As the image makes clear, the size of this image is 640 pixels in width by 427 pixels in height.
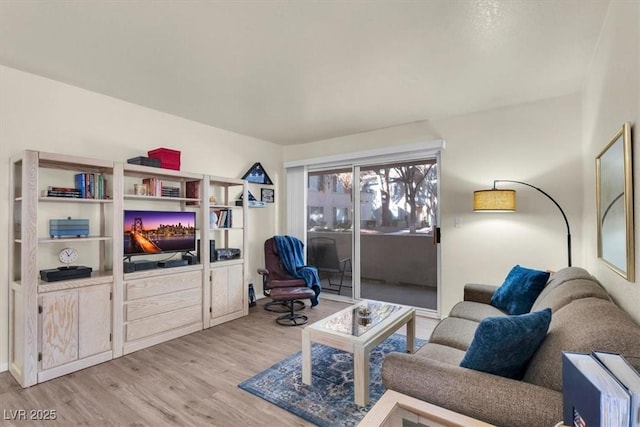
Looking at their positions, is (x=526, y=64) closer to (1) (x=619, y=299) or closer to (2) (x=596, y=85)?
(2) (x=596, y=85)

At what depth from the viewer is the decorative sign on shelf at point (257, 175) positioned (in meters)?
4.62

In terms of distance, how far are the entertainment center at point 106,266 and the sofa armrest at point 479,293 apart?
8.61ft

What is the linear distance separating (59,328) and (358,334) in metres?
2.38

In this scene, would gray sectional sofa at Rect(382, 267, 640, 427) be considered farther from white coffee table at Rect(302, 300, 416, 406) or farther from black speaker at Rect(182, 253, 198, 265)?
black speaker at Rect(182, 253, 198, 265)

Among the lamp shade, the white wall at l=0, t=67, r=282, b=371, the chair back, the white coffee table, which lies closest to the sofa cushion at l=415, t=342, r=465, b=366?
the white coffee table

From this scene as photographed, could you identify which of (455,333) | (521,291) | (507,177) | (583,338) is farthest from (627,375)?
(507,177)

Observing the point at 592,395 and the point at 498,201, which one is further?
the point at 498,201

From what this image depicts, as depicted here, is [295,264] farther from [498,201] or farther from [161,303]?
[498,201]

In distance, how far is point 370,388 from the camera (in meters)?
2.30

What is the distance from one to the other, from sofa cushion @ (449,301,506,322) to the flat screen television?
2857mm

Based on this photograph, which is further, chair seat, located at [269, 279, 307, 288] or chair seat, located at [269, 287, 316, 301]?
chair seat, located at [269, 279, 307, 288]

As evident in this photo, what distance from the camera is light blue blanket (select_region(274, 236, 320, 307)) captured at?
13.2 ft

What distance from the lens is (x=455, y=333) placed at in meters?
2.19

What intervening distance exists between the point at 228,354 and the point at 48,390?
1.29 metres
